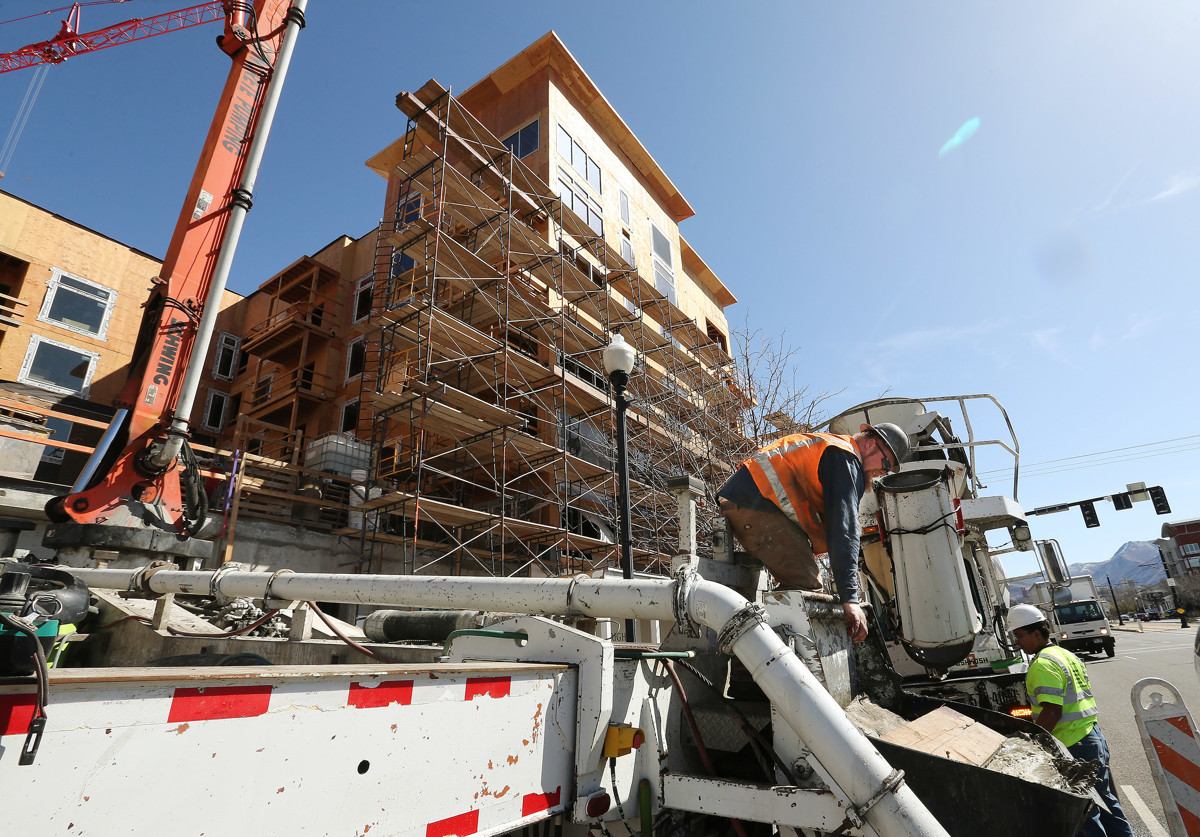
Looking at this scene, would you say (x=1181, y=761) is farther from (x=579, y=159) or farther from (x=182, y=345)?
(x=579, y=159)

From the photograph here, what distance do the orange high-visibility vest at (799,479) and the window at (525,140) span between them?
1789 cm

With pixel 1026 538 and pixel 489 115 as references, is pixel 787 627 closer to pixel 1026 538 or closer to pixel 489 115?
pixel 1026 538

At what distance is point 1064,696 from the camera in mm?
4543

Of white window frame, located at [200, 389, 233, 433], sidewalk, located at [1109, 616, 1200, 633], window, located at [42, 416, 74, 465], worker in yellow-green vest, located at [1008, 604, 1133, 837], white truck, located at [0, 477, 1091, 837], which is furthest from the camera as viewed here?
sidewalk, located at [1109, 616, 1200, 633]

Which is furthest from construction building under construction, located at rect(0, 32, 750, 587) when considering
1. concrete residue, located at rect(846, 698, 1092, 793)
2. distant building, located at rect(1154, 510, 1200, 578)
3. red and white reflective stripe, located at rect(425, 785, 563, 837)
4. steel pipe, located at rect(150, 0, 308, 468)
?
distant building, located at rect(1154, 510, 1200, 578)

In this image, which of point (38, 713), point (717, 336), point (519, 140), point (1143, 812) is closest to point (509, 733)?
point (38, 713)

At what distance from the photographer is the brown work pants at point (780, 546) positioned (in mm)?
3779

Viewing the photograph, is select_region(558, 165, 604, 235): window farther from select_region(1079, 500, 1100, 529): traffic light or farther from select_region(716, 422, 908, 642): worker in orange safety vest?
select_region(1079, 500, 1100, 529): traffic light

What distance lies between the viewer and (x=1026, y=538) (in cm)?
703

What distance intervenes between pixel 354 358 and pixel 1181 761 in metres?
20.2

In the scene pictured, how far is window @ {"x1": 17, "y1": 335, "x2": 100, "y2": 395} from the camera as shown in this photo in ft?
58.3

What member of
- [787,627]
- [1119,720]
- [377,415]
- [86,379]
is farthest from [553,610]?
[86,379]

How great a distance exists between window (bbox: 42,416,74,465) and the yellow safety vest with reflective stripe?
20.8 meters

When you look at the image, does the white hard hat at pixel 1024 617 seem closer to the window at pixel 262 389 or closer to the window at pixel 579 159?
the window at pixel 579 159
